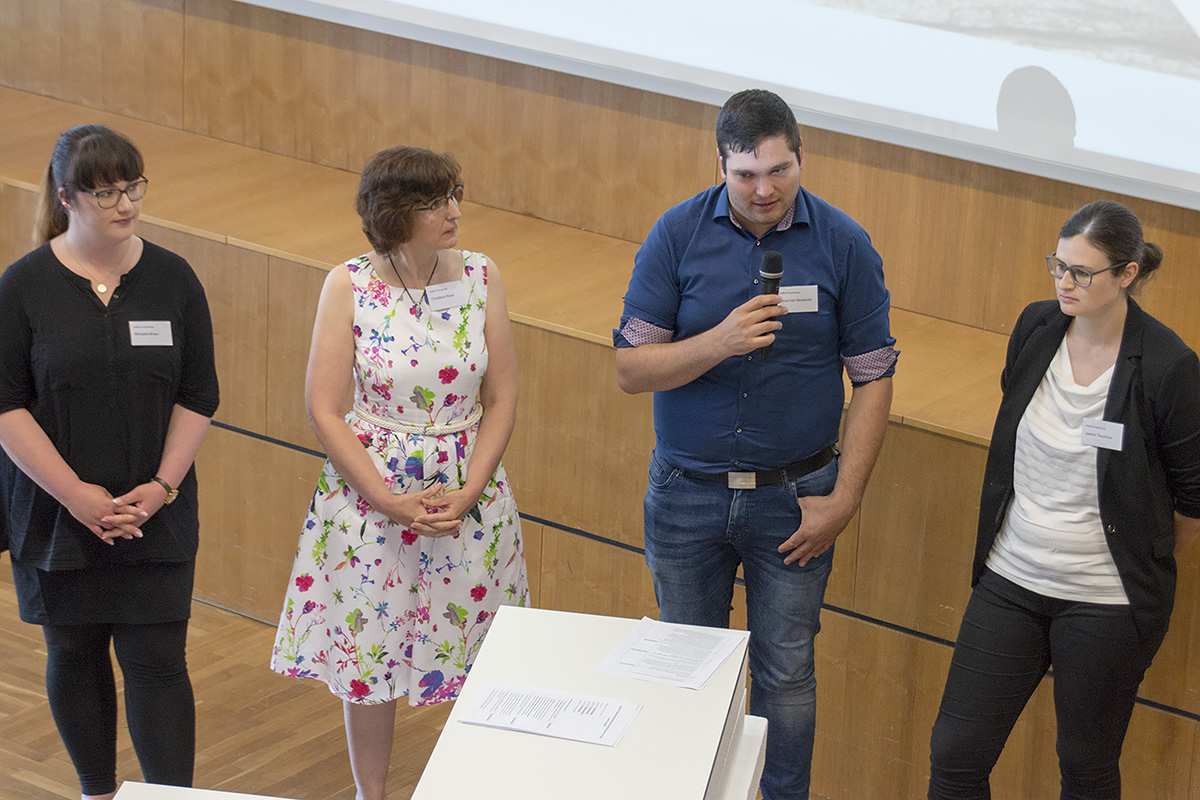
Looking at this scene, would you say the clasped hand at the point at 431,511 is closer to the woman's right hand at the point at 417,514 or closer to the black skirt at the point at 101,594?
the woman's right hand at the point at 417,514

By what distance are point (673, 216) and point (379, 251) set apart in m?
0.62

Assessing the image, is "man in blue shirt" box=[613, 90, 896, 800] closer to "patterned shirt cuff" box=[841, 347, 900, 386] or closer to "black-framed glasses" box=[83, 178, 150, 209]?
"patterned shirt cuff" box=[841, 347, 900, 386]

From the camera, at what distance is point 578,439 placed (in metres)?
4.09

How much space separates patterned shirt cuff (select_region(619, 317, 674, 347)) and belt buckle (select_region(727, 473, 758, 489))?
1.03 ft

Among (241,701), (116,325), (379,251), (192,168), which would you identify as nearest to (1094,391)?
(379,251)

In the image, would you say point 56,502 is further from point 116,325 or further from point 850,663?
point 850,663

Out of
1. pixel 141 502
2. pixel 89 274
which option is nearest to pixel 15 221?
pixel 89 274

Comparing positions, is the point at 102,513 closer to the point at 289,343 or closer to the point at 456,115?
the point at 289,343

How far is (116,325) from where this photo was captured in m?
2.97

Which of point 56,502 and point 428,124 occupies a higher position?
point 428,124

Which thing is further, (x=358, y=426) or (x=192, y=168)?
(x=192, y=168)

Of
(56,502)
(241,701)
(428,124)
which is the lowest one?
(241,701)

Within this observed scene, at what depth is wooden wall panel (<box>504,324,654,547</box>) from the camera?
399 centimetres

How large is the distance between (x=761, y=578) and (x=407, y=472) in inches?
31.4
